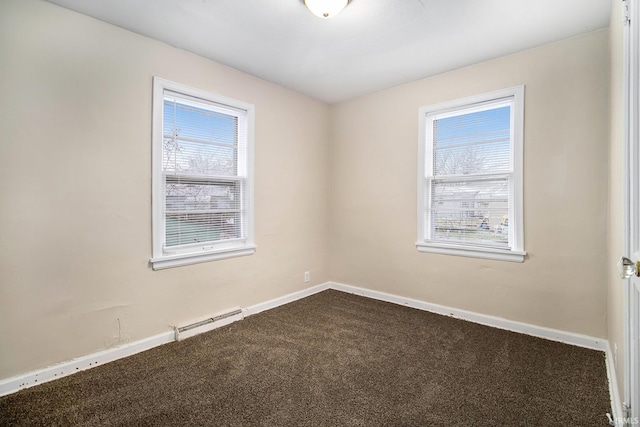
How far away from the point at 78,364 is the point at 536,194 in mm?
3886

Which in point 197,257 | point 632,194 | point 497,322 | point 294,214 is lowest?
point 497,322

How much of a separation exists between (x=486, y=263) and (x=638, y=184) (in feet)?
6.49

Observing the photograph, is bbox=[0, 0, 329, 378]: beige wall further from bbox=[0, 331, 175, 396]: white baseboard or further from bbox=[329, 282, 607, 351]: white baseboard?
bbox=[329, 282, 607, 351]: white baseboard

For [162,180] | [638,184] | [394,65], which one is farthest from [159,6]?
[638,184]

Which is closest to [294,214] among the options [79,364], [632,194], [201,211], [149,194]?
[201,211]

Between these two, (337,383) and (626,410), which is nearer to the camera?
(626,410)

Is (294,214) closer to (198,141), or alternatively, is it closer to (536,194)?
(198,141)

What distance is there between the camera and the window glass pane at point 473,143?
2996 millimetres

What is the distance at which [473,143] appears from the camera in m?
3.18

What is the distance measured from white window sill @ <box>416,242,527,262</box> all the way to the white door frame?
142 centimetres

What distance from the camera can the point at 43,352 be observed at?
2.12 m

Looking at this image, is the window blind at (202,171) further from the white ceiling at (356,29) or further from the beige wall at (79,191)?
the white ceiling at (356,29)

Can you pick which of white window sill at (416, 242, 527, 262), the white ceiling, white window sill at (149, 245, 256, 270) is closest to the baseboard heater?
white window sill at (149, 245, 256, 270)

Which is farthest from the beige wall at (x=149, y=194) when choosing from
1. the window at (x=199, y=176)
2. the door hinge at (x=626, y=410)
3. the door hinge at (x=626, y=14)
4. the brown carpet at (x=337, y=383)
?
the door hinge at (x=626, y=14)
